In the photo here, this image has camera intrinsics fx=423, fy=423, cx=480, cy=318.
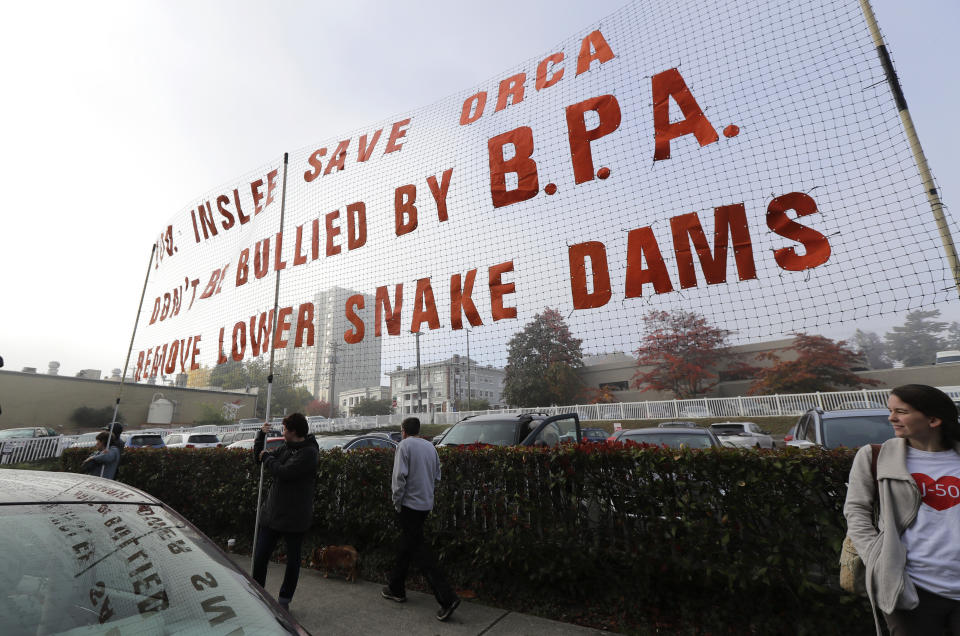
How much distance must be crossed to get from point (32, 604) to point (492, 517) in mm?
3193

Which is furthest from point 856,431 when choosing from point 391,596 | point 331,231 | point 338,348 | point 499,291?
point 331,231

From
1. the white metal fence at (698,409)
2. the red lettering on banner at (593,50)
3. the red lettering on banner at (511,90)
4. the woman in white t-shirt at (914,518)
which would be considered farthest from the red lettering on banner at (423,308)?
the white metal fence at (698,409)

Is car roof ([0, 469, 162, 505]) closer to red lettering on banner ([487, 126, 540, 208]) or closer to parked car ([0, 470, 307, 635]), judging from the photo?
parked car ([0, 470, 307, 635])

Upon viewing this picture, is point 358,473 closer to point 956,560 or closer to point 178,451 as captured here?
point 178,451

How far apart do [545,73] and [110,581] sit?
624 cm

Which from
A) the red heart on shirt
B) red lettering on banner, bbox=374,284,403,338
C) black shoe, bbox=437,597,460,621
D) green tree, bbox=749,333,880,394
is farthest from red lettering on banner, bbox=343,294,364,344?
green tree, bbox=749,333,880,394

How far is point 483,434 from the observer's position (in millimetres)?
5996

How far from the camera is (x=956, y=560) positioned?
1.68m

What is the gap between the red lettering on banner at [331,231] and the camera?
22.6ft

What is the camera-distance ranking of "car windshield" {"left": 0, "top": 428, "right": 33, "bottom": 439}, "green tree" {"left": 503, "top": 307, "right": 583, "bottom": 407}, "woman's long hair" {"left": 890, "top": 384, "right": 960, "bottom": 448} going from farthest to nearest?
1. "green tree" {"left": 503, "top": 307, "right": 583, "bottom": 407}
2. "car windshield" {"left": 0, "top": 428, "right": 33, "bottom": 439}
3. "woman's long hair" {"left": 890, "top": 384, "right": 960, "bottom": 448}

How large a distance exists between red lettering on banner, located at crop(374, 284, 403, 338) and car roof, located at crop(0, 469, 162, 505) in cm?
403

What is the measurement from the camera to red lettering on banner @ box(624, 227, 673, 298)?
4.14m

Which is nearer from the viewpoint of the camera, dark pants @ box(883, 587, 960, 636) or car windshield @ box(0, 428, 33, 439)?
dark pants @ box(883, 587, 960, 636)

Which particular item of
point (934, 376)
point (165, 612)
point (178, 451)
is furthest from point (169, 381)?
point (934, 376)
